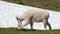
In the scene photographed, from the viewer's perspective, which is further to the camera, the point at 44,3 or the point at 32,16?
the point at 44,3

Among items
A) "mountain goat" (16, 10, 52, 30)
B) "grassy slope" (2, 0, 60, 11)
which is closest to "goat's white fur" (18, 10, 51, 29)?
"mountain goat" (16, 10, 52, 30)

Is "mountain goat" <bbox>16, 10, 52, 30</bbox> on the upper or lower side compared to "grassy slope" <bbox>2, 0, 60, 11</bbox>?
upper

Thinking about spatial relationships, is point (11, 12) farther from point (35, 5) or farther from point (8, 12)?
point (35, 5)

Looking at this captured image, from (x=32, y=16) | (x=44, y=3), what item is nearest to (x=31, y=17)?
(x=32, y=16)

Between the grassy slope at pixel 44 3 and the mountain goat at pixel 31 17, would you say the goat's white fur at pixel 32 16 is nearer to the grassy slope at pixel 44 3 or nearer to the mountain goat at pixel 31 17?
the mountain goat at pixel 31 17

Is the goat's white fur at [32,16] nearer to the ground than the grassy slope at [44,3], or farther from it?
farther from it

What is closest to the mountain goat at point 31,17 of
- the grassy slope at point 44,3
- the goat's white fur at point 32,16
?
the goat's white fur at point 32,16

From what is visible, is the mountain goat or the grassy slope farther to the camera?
the grassy slope

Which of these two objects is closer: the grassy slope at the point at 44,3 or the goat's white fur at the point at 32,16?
the goat's white fur at the point at 32,16

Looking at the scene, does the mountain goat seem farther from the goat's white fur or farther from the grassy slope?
the grassy slope

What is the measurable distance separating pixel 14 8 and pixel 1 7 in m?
1.41

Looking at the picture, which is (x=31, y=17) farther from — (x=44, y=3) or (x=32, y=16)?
(x=44, y=3)

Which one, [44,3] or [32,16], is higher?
[32,16]

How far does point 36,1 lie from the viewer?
29.2m
